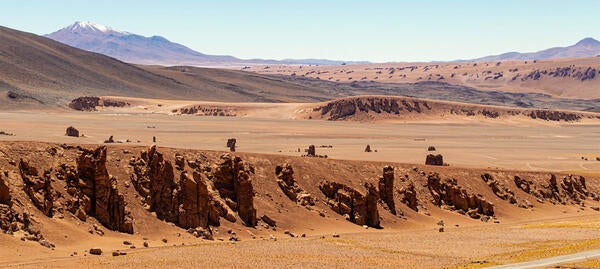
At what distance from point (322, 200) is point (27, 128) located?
184 ft

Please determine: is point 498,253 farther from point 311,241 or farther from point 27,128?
point 27,128

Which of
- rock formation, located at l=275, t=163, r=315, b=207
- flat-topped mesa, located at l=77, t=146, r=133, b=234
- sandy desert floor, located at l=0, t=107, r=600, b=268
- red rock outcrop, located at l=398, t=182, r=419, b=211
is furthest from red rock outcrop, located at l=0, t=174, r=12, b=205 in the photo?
red rock outcrop, located at l=398, t=182, r=419, b=211

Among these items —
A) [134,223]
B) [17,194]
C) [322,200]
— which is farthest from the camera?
Result: [322,200]

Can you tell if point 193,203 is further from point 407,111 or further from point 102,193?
point 407,111

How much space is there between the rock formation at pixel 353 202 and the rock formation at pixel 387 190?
2.23 metres

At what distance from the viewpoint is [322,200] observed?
188ft

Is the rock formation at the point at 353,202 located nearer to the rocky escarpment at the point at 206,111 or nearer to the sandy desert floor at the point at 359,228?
the sandy desert floor at the point at 359,228

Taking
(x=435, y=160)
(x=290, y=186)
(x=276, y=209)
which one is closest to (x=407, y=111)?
(x=435, y=160)

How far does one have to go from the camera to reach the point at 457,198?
213ft

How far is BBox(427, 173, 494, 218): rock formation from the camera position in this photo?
64.7 meters

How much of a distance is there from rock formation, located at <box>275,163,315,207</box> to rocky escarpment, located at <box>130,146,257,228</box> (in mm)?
4150

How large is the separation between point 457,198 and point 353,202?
34.7 feet

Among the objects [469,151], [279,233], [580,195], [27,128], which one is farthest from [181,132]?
[279,233]

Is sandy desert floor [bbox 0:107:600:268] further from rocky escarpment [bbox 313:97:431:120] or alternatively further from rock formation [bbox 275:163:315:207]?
rocky escarpment [bbox 313:97:431:120]
